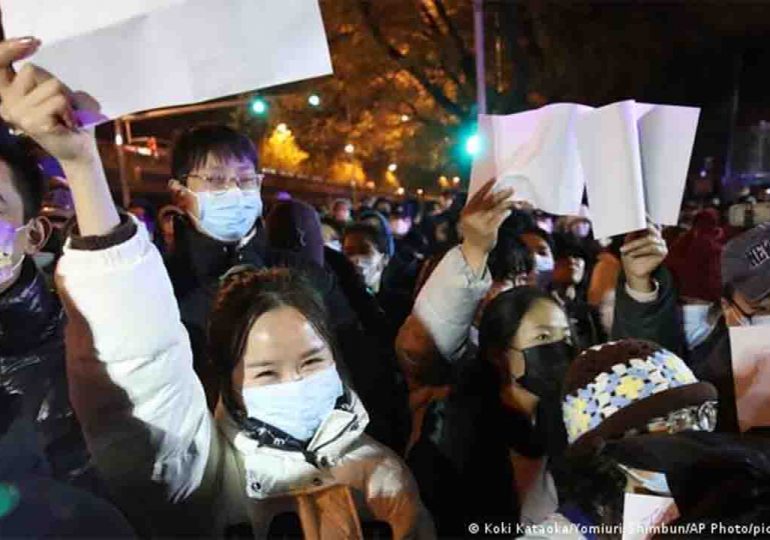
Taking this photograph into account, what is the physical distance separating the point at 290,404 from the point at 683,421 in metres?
0.76

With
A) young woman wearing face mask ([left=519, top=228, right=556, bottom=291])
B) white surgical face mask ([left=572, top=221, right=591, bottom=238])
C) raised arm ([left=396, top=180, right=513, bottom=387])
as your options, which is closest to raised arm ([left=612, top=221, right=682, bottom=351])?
raised arm ([left=396, top=180, right=513, bottom=387])

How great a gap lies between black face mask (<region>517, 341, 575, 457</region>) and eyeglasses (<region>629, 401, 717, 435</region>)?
1.65 ft

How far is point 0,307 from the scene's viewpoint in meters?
1.34

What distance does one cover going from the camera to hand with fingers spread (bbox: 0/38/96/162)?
1.20 metres

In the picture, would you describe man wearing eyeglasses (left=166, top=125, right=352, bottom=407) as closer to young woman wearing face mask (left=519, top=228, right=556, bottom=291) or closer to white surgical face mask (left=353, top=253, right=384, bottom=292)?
white surgical face mask (left=353, top=253, right=384, bottom=292)

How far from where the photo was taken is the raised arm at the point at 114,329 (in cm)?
122

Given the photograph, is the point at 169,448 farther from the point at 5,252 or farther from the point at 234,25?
the point at 234,25

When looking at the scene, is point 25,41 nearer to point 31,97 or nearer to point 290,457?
point 31,97

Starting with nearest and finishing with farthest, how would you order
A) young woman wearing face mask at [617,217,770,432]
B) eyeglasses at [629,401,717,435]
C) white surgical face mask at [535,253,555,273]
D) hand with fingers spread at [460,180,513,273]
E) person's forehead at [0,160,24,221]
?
person's forehead at [0,160,24,221]
eyeglasses at [629,401,717,435]
hand with fingers spread at [460,180,513,273]
young woman wearing face mask at [617,217,770,432]
white surgical face mask at [535,253,555,273]

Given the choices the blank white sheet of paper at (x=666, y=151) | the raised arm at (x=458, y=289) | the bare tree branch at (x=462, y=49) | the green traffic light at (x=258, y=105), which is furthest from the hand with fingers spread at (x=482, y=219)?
the bare tree branch at (x=462, y=49)

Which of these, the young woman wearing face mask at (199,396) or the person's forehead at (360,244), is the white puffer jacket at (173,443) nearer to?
the young woman wearing face mask at (199,396)

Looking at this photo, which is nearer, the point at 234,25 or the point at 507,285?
the point at 234,25

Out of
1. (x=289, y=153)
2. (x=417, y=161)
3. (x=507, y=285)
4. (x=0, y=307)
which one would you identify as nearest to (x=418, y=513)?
(x=0, y=307)

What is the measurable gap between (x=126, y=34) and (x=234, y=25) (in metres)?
0.17
